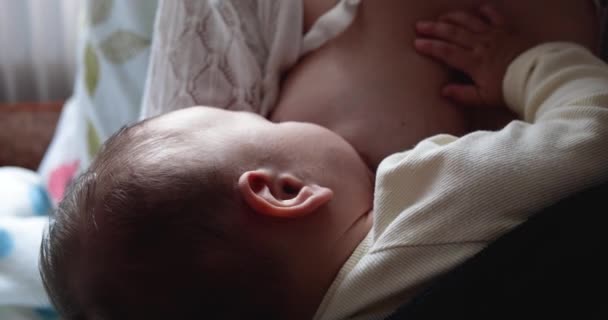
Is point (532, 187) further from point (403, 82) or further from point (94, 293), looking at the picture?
point (94, 293)

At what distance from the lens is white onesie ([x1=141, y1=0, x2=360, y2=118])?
92cm

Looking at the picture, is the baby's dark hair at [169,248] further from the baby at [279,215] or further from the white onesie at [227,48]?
the white onesie at [227,48]

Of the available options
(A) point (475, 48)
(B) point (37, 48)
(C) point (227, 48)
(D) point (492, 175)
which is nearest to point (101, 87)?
(C) point (227, 48)

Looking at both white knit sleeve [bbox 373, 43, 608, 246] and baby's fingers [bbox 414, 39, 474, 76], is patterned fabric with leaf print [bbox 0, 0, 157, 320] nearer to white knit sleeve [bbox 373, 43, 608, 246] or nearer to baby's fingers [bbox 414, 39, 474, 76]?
baby's fingers [bbox 414, 39, 474, 76]

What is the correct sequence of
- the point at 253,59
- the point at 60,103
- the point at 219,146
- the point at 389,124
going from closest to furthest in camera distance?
the point at 219,146
the point at 389,124
the point at 253,59
the point at 60,103

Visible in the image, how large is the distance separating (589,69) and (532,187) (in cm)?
22

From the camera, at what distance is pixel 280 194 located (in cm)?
70

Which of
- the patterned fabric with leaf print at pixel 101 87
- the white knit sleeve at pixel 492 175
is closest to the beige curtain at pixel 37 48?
the patterned fabric with leaf print at pixel 101 87

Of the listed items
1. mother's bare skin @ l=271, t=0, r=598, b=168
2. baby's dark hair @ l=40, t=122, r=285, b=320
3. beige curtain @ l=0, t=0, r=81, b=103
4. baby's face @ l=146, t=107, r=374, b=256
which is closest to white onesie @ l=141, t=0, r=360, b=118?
mother's bare skin @ l=271, t=0, r=598, b=168

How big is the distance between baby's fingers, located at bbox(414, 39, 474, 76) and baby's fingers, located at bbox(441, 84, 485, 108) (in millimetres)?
24

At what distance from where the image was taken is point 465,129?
2.94 ft

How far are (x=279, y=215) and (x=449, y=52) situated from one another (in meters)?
0.37

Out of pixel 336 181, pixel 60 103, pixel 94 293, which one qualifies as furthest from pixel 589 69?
pixel 60 103

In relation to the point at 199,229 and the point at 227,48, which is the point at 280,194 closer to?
the point at 199,229
